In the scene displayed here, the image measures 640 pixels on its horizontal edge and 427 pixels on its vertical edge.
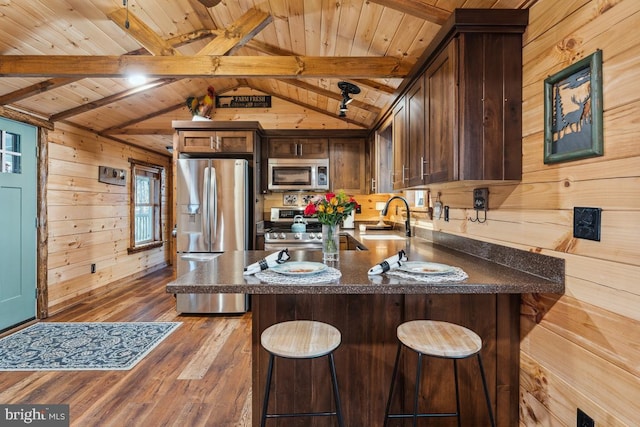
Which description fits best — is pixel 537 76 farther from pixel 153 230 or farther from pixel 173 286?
pixel 153 230

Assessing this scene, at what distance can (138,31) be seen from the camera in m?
2.42

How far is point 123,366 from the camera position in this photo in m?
2.45

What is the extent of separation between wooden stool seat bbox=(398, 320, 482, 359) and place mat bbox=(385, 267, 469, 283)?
228 mm

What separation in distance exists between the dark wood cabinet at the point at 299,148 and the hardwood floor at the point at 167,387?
89.2 inches

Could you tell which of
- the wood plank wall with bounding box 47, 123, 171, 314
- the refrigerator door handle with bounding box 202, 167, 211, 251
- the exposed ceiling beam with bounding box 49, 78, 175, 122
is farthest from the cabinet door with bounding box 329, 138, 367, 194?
the wood plank wall with bounding box 47, 123, 171, 314

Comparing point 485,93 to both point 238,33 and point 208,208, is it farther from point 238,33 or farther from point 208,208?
point 208,208

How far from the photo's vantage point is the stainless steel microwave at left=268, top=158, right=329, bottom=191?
416 cm

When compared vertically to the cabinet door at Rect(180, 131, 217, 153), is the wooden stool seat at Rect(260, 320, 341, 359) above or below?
below

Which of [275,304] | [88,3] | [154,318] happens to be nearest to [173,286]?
[275,304]

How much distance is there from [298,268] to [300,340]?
33 centimetres

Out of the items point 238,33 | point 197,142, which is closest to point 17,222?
point 197,142

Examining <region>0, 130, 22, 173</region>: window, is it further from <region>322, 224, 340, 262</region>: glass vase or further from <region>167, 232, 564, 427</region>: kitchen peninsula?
<region>322, 224, 340, 262</region>: glass vase

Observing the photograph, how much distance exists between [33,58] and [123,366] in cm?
239

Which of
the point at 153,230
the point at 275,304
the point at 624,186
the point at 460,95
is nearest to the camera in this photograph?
the point at 624,186
